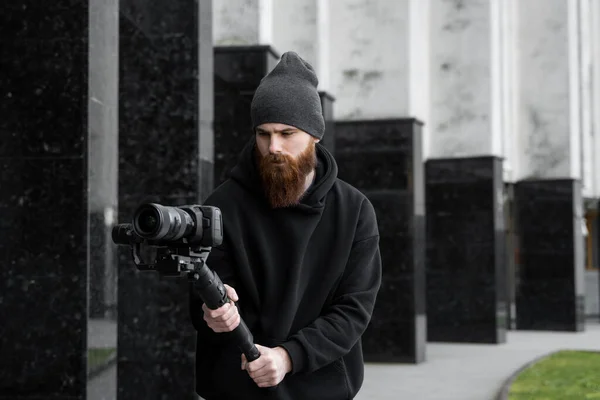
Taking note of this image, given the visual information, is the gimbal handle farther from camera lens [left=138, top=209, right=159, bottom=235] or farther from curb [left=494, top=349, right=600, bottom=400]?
curb [left=494, top=349, right=600, bottom=400]

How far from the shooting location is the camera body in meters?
2.68

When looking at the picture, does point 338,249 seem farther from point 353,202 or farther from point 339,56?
point 339,56

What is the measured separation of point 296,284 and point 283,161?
38 cm

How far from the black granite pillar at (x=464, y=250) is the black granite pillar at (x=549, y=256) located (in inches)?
178

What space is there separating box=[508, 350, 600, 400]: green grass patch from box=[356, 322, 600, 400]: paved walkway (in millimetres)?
319

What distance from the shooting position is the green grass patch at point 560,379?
37.4 ft

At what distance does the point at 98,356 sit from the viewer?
6.14 metres

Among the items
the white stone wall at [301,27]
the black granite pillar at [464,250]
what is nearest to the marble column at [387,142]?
the white stone wall at [301,27]

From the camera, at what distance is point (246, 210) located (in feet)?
10.8

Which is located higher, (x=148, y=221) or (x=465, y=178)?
(x=465, y=178)
